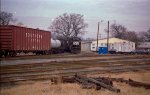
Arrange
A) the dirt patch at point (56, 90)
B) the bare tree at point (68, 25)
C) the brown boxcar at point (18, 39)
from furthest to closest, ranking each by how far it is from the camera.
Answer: the bare tree at point (68, 25) → the brown boxcar at point (18, 39) → the dirt patch at point (56, 90)

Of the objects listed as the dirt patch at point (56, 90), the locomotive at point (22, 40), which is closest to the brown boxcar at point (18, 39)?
the locomotive at point (22, 40)

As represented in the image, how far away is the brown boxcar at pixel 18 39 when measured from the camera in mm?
32500

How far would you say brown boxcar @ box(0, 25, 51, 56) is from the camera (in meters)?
32.5

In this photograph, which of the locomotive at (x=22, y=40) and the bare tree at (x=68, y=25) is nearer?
the locomotive at (x=22, y=40)

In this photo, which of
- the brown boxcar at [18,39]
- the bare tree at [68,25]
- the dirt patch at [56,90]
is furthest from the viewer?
the bare tree at [68,25]

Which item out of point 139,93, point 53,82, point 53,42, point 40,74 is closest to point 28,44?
point 53,42

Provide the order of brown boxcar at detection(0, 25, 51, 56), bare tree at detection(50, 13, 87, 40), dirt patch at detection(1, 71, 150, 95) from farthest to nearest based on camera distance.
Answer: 1. bare tree at detection(50, 13, 87, 40)
2. brown boxcar at detection(0, 25, 51, 56)
3. dirt patch at detection(1, 71, 150, 95)

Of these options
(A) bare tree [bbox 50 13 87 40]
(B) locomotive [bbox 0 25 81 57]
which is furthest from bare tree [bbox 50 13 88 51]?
(B) locomotive [bbox 0 25 81 57]

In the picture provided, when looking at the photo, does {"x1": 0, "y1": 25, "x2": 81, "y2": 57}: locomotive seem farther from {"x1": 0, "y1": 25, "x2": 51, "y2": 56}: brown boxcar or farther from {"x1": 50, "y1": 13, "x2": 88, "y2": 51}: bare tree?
{"x1": 50, "y1": 13, "x2": 88, "y2": 51}: bare tree

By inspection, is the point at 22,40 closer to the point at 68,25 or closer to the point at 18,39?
the point at 18,39

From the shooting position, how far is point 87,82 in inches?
507

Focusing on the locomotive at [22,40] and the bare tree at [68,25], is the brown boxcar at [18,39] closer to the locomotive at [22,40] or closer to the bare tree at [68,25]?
the locomotive at [22,40]

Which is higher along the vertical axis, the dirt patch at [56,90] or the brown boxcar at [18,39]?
the brown boxcar at [18,39]

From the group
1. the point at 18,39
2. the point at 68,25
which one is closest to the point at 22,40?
the point at 18,39
